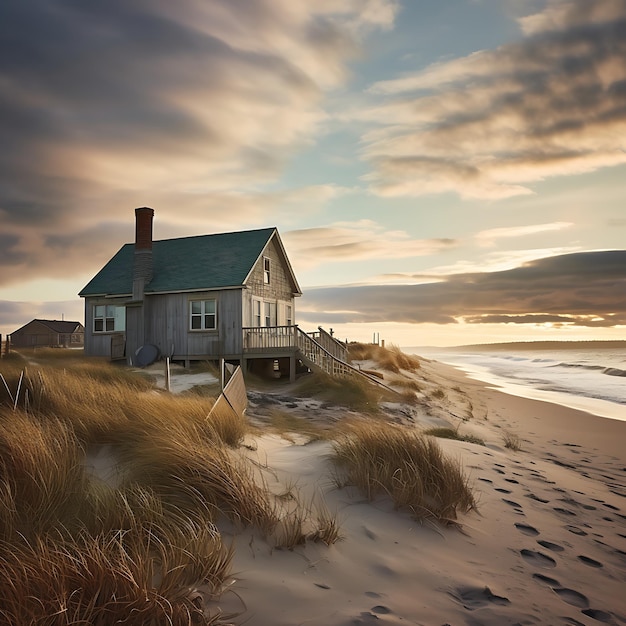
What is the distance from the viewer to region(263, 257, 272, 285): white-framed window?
24.9 meters

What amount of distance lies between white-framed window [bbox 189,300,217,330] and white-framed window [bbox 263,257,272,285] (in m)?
3.01

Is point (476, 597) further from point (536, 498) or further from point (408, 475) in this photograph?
point (536, 498)

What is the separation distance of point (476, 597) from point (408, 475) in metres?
1.59

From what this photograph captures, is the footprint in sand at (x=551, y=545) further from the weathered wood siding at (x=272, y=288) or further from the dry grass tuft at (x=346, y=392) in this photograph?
the weathered wood siding at (x=272, y=288)

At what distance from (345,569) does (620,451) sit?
9.13 m

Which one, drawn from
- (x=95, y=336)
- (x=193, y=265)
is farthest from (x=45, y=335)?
(x=193, y=265)

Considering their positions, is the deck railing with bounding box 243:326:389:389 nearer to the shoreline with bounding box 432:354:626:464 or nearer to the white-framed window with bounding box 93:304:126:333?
the shoreline with bounding box 432:354:626:464

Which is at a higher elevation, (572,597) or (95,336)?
(95,336)

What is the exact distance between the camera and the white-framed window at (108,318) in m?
25.8

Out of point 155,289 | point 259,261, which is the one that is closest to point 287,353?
point 259,261

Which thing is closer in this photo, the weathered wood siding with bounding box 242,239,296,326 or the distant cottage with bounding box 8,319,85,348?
the weathered wood siding with bounding box 242,239,296,326

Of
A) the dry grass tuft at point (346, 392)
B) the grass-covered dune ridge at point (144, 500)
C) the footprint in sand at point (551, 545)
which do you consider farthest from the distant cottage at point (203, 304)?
the footprint in sand at point (551, 545)

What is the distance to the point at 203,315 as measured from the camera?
23344 mm

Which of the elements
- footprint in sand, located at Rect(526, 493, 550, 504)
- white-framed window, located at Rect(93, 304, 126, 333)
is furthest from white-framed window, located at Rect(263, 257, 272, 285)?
footprint in sand, located at Rect(526, 493, 550, 504)
